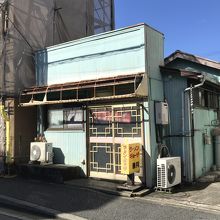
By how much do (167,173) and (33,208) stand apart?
12.1 ft

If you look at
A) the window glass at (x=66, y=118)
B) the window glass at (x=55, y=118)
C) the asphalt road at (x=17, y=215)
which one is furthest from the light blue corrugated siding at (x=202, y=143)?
the asphalt road at (x=17, y=215)

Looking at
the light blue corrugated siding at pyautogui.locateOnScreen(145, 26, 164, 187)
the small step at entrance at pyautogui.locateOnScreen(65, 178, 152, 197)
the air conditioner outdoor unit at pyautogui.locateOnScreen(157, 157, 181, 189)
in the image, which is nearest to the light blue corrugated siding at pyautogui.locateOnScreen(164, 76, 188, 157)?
the light blue corrugated siding at pyautogui.locateOnScreen(145, 26, 164, 187)

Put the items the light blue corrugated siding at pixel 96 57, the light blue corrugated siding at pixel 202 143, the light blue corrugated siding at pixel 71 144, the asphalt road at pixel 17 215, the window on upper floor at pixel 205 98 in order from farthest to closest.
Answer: the light blue corrugated siding at pixel 71 144 → the window on upper floor at pixel 205 98 → the light blue corrugated siding at pixel 202 143 → the light blue corrugated siding at pixel 96 57 → the asphalt road at pixel 17 215

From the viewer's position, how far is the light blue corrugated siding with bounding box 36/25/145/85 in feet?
34.5

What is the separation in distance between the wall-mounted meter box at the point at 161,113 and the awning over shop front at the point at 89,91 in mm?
608

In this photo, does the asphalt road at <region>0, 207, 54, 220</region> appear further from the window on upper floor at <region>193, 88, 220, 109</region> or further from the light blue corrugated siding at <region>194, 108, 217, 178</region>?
the window on upper floor at <region>193, 88, 220, 109</region>

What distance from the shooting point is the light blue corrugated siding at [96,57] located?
10.5 meters

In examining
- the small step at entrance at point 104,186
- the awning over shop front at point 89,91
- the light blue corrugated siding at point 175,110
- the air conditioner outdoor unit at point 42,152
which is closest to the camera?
the small step at entrance at point 104,186

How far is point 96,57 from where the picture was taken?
1152 cm

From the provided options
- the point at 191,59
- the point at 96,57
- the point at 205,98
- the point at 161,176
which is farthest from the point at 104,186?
the point at 191,59

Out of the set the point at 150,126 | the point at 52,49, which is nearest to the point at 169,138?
the point at 150,126

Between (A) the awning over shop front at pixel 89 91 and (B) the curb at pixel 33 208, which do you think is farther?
(A) the awning over shop front at pixel 89 91

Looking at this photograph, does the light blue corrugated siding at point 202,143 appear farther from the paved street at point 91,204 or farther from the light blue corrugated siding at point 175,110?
the paved street at point 91,204

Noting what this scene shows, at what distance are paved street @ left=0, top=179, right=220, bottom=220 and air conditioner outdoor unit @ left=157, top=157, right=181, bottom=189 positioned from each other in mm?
932
